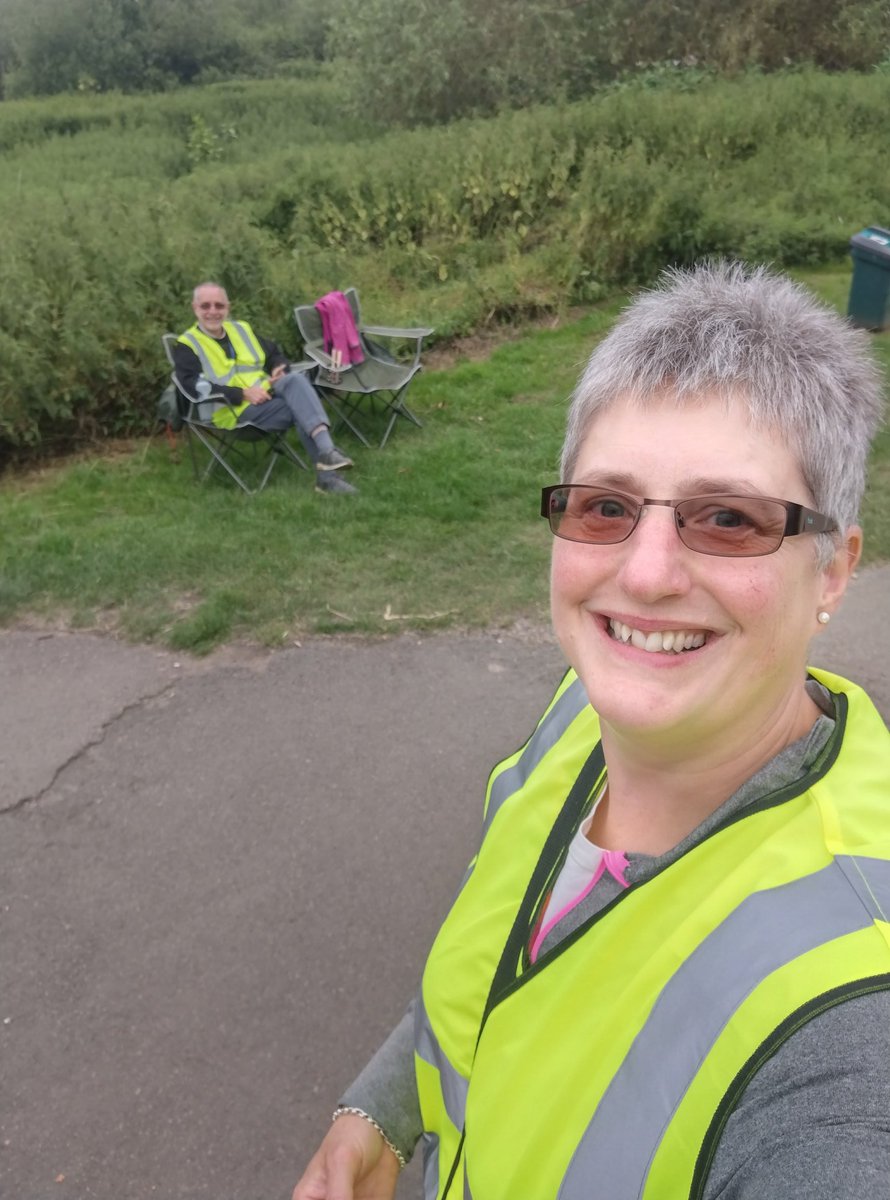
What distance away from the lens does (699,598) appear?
1.17 m

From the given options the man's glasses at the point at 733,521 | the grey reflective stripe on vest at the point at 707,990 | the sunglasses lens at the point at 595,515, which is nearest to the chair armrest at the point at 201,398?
the sunglasses lens at the point at 595,515

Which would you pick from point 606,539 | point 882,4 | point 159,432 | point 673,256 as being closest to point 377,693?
point 606,539

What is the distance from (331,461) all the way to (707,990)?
570 cm

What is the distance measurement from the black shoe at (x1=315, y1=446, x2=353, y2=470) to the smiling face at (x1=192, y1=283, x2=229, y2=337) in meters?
1.30

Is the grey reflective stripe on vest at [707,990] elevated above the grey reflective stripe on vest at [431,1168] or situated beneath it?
elevated above

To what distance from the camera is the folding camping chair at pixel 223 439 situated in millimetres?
6422

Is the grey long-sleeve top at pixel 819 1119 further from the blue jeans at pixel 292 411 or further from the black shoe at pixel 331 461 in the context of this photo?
the blue jeans at pixel 292 411

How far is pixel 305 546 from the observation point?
5.63 meters

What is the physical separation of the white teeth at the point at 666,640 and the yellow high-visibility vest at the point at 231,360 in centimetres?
564

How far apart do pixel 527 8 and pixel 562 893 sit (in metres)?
22.9

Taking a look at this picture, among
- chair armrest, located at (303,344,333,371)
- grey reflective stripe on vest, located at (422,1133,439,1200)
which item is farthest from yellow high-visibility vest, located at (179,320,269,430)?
grey reflective stripe on vest, located at (422,1133,439,1200)

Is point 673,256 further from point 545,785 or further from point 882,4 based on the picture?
point 882,4

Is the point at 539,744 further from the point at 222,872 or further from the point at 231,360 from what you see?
the point at 231,360

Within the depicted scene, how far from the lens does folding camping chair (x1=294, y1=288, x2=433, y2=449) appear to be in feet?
Result: 23.8
